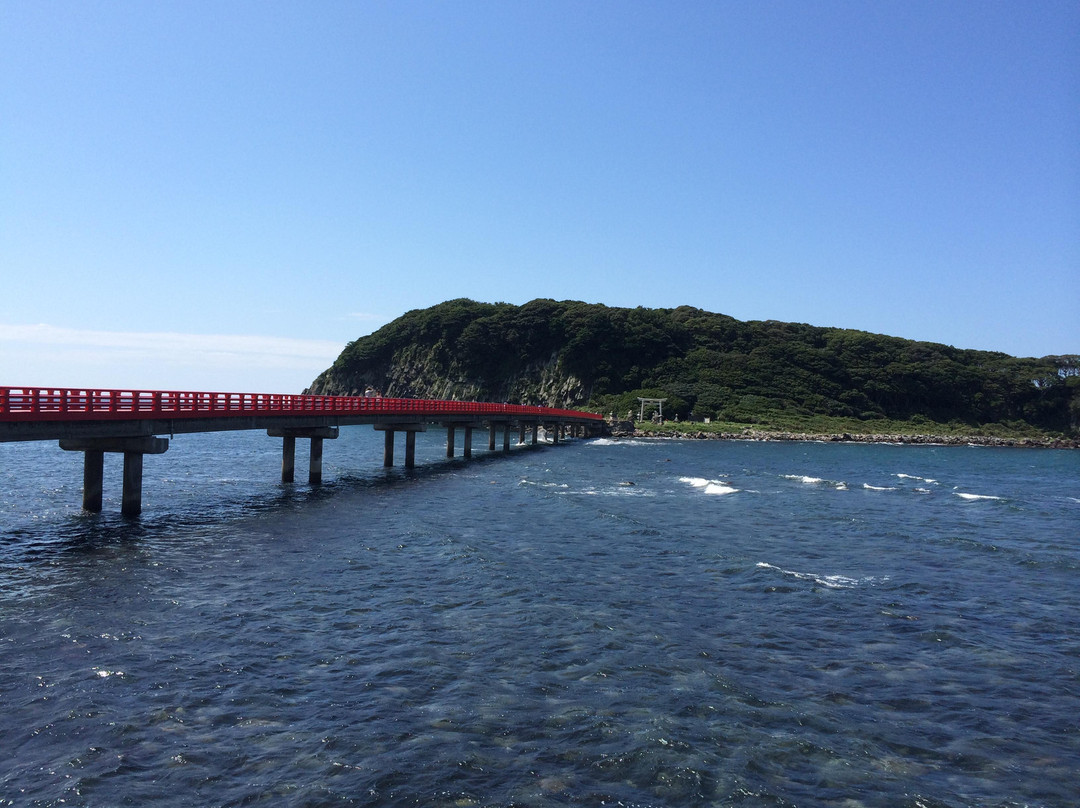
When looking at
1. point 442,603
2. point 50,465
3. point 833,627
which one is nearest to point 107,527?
point 442,603

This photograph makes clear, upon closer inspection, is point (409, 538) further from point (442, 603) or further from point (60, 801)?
point (60, 801)

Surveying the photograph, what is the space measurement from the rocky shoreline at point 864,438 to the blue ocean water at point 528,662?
280 feet

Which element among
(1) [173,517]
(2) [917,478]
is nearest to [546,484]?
(1) [173,517]

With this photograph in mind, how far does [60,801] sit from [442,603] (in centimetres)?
991

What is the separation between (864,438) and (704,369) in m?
48.2

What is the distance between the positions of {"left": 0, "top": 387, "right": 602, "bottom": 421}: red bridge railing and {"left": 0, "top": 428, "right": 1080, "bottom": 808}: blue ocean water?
435 centimetres

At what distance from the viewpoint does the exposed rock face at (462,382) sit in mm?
169000

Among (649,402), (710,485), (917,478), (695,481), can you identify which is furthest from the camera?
(649,402)

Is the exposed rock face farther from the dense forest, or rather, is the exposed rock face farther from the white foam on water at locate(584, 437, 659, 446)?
the white foam on water at locate(584, 437, 659, 446)

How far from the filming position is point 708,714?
40.0 ft

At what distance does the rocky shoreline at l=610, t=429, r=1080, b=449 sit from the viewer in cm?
11725

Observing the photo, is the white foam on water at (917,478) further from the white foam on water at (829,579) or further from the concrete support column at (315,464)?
the concrete support column at (315,464)

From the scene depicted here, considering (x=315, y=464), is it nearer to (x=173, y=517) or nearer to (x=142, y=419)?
(x=173, y=517)

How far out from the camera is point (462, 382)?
179 m
